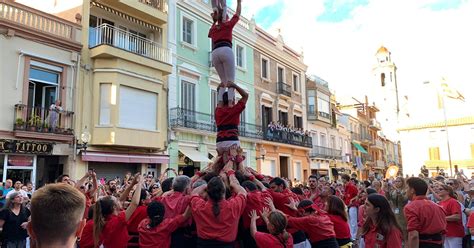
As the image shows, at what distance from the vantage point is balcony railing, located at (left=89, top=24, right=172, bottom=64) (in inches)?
680

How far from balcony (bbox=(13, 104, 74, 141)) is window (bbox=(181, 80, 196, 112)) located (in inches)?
260

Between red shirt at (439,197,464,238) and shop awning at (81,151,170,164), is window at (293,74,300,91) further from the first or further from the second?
red shirt at (439,197,464,238)

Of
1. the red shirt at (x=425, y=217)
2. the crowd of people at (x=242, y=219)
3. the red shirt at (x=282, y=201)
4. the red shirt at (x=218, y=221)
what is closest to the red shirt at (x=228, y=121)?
the crowd of people at (x=242, y=219)

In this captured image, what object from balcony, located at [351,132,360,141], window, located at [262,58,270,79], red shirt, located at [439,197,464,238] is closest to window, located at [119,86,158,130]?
window, located at [262,58,270,79]

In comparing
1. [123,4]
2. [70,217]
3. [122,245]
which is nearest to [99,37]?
[123,4]

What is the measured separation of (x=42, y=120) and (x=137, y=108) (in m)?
4.24

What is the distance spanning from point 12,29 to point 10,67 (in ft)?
4.48

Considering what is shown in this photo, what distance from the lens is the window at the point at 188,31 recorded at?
71.9 feet

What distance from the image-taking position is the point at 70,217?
7.36ft

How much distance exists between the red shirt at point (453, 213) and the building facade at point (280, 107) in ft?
61.8

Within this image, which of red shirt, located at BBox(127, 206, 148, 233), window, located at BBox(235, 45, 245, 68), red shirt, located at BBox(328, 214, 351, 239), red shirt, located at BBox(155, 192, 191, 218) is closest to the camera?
red shirt, located at BBox(155, 192, 191, 218)

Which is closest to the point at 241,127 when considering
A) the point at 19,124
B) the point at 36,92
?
the point at 36,92

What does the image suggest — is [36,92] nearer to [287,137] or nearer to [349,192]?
[349,192]

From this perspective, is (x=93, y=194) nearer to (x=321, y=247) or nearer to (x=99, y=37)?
(x=321, y=247)
